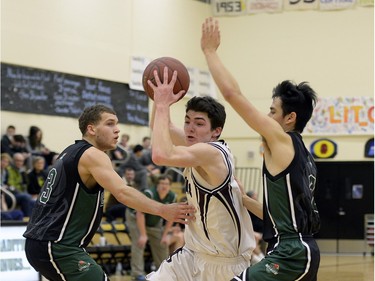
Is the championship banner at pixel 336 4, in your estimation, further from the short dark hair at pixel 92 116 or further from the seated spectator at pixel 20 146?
the short dark hair at pixel 92 116

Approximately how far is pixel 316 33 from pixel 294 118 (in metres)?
17.4

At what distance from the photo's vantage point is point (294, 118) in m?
5.02

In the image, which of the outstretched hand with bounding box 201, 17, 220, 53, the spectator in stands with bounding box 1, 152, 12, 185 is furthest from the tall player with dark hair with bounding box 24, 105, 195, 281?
the spectator in stands with bounding box 1, 152, 12, 185

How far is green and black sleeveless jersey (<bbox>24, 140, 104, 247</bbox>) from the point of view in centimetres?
541

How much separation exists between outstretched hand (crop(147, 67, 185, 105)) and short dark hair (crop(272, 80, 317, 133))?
65cm

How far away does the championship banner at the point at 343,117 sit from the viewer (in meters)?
21.3

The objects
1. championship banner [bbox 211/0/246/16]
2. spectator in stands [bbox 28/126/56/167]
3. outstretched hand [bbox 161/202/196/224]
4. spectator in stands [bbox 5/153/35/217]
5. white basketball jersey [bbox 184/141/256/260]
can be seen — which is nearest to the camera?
outstretched hand [bbox 161/202/196/224]

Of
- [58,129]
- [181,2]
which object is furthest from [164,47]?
[58,129]

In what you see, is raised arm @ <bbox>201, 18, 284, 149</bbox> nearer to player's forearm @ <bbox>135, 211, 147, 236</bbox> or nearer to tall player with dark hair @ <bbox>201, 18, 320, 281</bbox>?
tall player with dark hair @ <bbox>201, 18, 320, 281</bbox>

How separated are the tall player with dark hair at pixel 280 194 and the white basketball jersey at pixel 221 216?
0.63 meters

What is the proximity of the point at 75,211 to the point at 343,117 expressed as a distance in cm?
1670

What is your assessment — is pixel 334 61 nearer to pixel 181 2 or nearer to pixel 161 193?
pixel 181 2

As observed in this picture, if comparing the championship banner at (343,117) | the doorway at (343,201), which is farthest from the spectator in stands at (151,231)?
the doorway at (343,201)

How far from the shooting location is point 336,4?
21.7 meters
